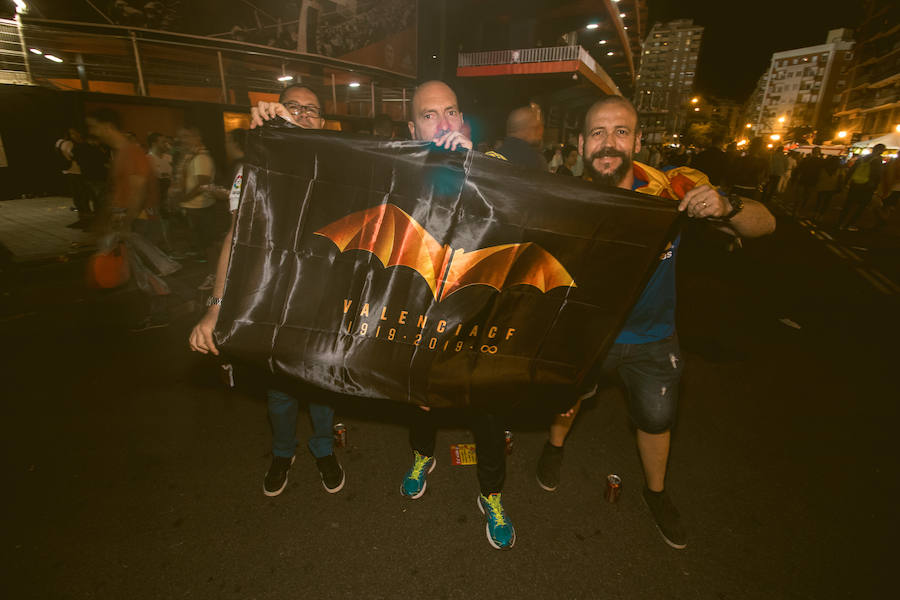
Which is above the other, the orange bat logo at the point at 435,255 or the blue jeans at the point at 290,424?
the orange bat logo at the point at 435,255

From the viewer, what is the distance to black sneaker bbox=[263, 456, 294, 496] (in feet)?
8.71

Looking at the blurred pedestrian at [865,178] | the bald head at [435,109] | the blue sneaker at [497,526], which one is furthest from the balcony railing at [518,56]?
the blue sneaker at [497,526]

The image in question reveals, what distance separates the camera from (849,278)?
802cm

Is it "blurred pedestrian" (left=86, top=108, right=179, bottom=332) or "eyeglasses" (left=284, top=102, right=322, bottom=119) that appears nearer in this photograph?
"eyeglasses" (left=284, top=102, right=322, bottom=119)

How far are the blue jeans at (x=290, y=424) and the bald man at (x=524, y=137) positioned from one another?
10.6 ft

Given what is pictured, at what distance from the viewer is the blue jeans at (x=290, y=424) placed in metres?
2.50

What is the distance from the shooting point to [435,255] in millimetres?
1937

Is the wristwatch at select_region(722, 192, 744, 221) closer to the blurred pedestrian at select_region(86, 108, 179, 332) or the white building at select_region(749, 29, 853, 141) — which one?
the blurred pedestrian at select_region(86, 108, 179, 332)

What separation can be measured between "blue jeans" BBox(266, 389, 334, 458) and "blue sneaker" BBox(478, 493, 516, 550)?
3.60 feet

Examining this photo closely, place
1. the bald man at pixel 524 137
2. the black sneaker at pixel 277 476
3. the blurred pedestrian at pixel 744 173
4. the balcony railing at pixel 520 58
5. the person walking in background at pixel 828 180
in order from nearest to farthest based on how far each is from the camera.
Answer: the black sneaker at pixel 277 476 → the bald man at pixel 524 137 → the blurred pedestrian at pixel 744 173 → the person walking in background at pixel 828 180 → the balcony railing at pixel 520 58

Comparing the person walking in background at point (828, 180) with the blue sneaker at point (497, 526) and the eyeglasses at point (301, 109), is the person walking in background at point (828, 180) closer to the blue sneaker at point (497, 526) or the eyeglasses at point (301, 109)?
the blue sneaker at point (497, 526)

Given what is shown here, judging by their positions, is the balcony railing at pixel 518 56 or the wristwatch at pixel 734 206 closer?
the wristwatch at pixel 734 206

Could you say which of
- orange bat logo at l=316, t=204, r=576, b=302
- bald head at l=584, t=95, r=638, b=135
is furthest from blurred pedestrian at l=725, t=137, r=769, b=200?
orange bat logo at l=316, t=204, r=576, b=302

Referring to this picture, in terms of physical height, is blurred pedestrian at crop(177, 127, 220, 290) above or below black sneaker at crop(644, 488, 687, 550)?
above
